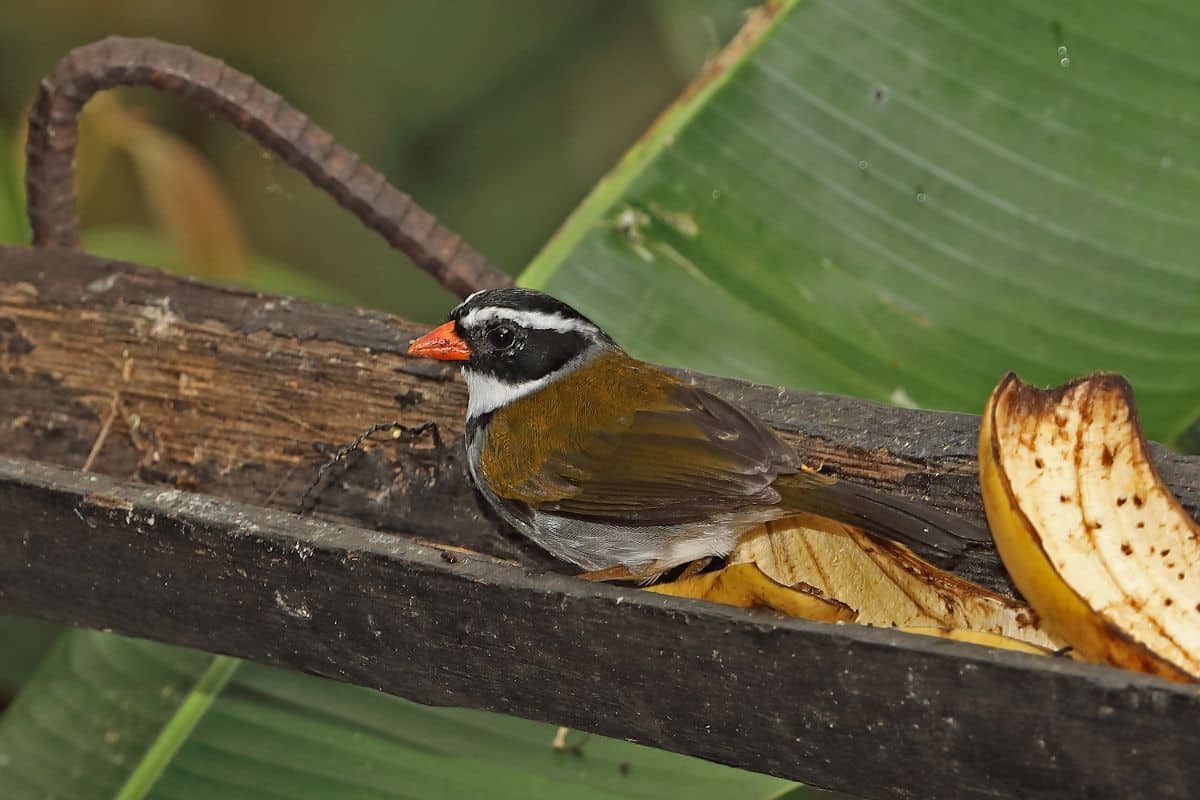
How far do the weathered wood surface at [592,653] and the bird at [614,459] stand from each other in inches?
15.8

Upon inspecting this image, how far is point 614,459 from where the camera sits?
2.41 meters

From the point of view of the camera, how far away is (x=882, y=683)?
5.35ft

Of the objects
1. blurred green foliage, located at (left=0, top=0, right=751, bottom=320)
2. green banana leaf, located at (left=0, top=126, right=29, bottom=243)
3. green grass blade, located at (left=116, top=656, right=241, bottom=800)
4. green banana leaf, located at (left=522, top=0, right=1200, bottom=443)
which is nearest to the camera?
green grass blade, located at (left=116, top=656, right=241, bottom=800)

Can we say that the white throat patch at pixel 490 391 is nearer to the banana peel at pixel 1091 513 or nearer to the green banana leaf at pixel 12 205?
the banana peel at pixel 1091 513

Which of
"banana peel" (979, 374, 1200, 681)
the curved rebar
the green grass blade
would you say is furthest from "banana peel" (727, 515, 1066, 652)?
the green grass blade

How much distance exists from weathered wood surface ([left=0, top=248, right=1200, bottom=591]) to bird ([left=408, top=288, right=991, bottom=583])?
16 centimetres

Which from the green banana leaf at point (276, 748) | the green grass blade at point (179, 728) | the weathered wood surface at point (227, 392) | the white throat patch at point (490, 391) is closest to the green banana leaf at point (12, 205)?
the weathered wood surface at point (227, 392)

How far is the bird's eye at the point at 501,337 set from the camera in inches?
105

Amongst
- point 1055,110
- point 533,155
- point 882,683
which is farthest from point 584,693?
point 533,155

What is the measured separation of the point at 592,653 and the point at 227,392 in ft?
4.70

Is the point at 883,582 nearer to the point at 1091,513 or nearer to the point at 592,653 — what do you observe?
the point at 1091,513

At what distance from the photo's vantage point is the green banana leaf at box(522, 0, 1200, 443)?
2.94 m

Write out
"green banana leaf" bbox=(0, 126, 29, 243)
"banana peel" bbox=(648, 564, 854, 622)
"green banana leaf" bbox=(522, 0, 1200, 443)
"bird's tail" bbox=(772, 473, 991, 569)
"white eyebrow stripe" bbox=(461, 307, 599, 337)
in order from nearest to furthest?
"banana peel" bbox=(648, 564, 854, 622), "bird's tail" bbox=(772, 473, 991, 569), "white eyebrow stripe" bbox=(461, 307, 599, 337), "green banana leaf" bbox=(522, 0, 1200, 443), "green banana leaf" bbox=(0, 126, 29, 243)

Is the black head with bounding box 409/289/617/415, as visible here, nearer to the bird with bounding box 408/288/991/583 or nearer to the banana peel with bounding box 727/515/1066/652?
the bird with bounding box 408/288/991/583
